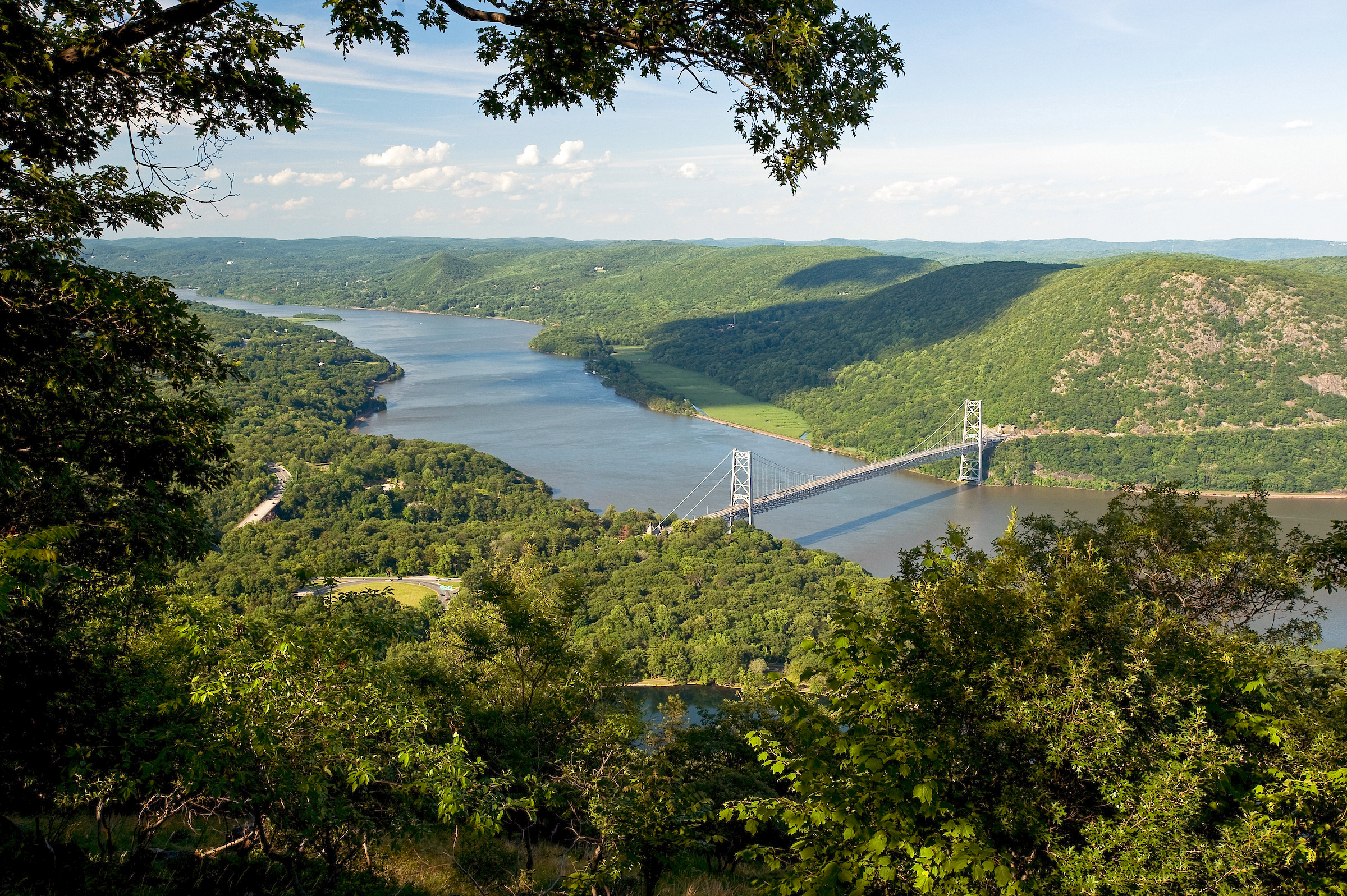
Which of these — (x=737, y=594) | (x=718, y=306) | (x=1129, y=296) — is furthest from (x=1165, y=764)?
(x=718, y=306)

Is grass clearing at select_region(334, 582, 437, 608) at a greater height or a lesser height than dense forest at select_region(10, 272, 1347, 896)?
lesser

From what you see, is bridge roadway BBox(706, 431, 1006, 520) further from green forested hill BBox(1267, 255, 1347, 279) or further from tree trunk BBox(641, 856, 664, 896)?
green forested hill BBox(1267, 255, 1347, 279)

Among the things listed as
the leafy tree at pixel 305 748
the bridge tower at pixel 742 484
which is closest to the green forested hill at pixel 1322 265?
the bridge tower at pixel 742 484

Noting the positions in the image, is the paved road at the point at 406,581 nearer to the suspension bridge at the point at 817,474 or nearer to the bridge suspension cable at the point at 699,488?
the bridge suspension cable at the point at 699,488

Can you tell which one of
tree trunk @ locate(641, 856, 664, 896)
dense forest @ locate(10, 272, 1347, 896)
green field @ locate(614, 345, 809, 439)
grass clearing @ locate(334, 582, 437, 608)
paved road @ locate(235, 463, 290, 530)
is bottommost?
grass clearing @ locate(334, 582, 437, 608)

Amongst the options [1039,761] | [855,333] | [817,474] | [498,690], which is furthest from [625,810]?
[855,333]

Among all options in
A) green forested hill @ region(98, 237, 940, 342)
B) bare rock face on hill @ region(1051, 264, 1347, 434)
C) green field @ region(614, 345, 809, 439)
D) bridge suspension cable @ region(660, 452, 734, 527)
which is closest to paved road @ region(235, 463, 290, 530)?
bridge suspension cable @ region(660, 452, 734, 527)

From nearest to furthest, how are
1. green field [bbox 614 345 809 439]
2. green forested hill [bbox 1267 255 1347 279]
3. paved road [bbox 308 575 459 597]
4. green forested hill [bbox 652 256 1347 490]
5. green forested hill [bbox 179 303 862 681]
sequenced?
green forested hill [bbox 179 303 862 681]
paved road [bbox 308 575 459 597]
green forested hill [bbox 652 256 1347 490]
green field [bbox 614 345 809 439]
green forested hill [bbox 1267 255 1347 279]
